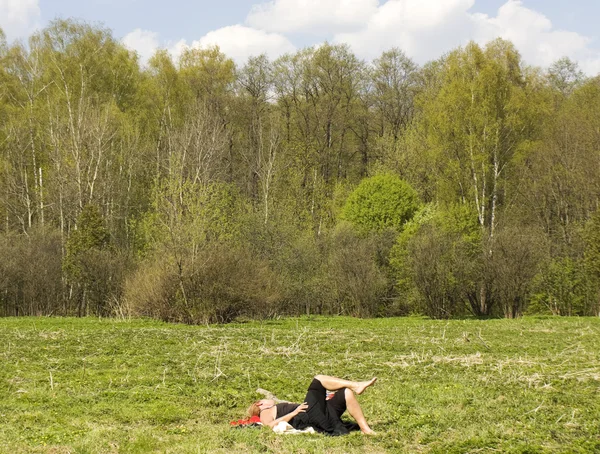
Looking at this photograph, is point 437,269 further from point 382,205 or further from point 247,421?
point 247,421

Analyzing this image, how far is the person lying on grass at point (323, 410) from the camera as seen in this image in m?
8.63

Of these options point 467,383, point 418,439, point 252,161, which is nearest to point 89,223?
point 252,161

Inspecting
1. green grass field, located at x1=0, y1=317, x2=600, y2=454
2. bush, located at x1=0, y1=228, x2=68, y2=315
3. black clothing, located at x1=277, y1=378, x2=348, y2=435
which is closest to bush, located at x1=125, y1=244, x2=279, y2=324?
green grass field, located at x1=0, y1=317, x2=600, y2=454

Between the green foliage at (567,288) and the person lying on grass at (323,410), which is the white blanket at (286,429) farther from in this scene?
the green foliage at (567,288)

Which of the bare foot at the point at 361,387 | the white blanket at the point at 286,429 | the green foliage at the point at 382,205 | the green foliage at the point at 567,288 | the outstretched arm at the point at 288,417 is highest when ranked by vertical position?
the green foliage at the point at 382,205

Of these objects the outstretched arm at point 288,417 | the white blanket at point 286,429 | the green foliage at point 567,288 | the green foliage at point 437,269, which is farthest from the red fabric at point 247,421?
the green foliage at point 567,288

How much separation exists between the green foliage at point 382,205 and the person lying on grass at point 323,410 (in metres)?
32.5

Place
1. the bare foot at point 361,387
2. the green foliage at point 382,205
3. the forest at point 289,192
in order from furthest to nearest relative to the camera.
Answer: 1. the green foliage at point 382,205
2. the forest at point 289,192
3. the bare foot at point 361,387

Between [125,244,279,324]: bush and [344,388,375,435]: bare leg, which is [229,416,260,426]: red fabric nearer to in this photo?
[344,388,375,435]: bare leg

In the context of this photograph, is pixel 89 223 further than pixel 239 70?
No

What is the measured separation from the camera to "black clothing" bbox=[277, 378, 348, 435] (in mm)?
8641

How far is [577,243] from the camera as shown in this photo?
37.2 metres

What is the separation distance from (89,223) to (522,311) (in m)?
21.8

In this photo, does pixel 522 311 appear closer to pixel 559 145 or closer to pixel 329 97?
pixel 559 145
